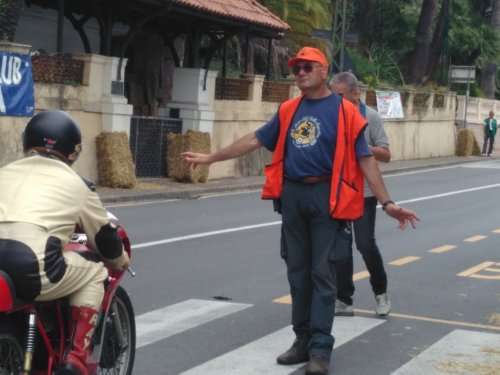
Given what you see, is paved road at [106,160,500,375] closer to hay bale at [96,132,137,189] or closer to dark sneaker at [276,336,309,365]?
dark sneaker at [276,336,309,365]

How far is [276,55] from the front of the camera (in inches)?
1378

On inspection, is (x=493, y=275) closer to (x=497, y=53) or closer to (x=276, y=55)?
(x=276, y=55)

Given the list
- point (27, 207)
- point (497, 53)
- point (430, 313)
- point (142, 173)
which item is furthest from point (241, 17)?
point (497, 53)

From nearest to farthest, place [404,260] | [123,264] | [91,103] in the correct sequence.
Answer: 1. [123,264]
2. [404,260]
3. [91,103]

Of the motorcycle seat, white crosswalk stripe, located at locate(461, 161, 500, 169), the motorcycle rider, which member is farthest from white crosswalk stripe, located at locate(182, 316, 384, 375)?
white crosswalk stripe, located at locate(461, 161, 500, 169)

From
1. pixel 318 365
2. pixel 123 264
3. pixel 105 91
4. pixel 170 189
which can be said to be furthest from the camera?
pixel 170 189

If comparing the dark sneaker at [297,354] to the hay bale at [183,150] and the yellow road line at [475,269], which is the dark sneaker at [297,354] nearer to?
the yellow road line at [475,269]

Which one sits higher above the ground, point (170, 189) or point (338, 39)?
point (338, 39)

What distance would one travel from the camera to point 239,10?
973 inches

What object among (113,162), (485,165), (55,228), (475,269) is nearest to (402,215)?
(55,228)

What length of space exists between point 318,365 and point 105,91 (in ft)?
48.3

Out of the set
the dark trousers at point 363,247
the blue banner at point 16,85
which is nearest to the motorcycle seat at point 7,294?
the dark trousers at point 363,247

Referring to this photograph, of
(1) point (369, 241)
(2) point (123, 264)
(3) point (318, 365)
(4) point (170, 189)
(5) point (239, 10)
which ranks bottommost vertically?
(4) point (170, 189)

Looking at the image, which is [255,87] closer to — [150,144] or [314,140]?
[150,144]
